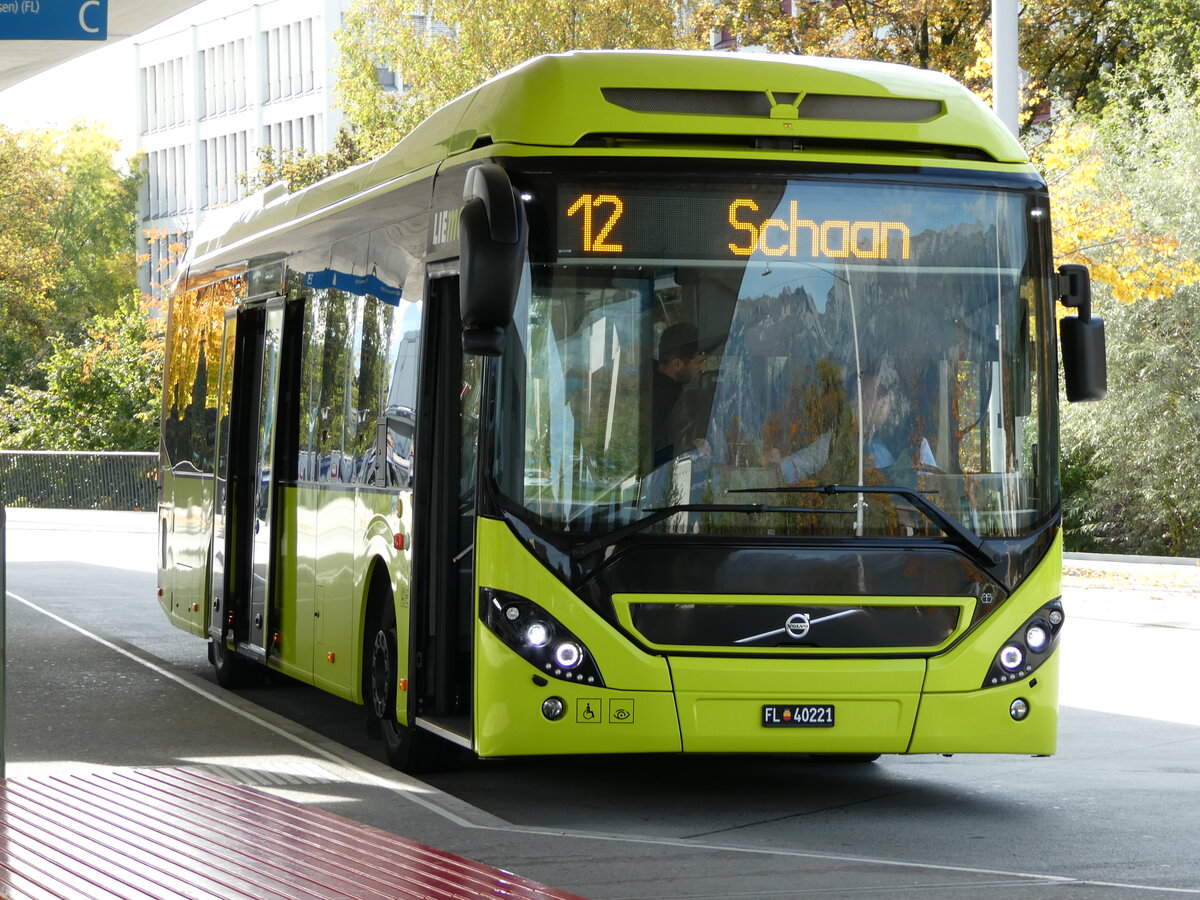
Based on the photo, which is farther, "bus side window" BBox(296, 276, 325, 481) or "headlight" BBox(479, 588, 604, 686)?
"bus side window" BBox(296, 276, 325, 481)

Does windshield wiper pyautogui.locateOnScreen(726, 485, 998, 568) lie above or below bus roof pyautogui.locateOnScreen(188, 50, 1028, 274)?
below

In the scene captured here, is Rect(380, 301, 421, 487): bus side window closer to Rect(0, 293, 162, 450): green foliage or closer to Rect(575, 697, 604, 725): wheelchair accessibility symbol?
Rect(575, 697, 604, 725): wheelchair accessibility symbol

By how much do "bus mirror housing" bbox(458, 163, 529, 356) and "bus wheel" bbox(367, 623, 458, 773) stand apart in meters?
2.23

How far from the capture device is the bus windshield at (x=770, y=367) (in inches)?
351

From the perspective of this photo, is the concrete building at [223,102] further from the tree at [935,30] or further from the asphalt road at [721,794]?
the asphalt road at [721,794]

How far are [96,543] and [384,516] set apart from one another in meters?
27.1

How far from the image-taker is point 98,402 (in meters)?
53.2

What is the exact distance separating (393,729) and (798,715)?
8.19ft

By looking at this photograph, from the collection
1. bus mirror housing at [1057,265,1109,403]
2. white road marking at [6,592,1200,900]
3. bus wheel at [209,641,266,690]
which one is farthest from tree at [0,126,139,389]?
bus mirror housing at [1057,265,1109,403]

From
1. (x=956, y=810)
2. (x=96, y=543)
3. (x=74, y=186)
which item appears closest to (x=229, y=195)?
(x=74, y=186)

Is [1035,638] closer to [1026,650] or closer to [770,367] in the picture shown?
[1026,650]

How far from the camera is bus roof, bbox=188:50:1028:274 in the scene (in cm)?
908

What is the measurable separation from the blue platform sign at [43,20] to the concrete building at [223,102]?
64.9 metres

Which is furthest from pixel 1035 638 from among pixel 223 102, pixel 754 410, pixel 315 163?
pixel 223 102
